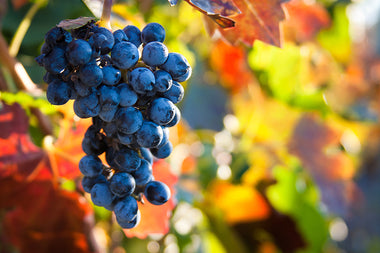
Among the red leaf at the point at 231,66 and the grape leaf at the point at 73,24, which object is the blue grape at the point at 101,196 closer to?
the grape leaf at the point at 73,24

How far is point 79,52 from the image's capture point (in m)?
0.30

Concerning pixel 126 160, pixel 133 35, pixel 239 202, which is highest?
pixel 133 35

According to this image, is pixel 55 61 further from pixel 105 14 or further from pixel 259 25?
pixel 259 25

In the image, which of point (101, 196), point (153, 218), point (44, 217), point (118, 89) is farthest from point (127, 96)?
point (44, 217)

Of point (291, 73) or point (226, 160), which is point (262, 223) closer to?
point (226, 160)

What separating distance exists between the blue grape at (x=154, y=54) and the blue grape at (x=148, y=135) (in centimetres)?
6

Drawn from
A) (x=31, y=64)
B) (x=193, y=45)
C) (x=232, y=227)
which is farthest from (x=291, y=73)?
(x=31, y=64)

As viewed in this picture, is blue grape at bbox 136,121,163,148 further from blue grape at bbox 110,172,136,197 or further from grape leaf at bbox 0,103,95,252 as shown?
grape leaf at bbox 0,103,95,252

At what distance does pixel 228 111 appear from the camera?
3.76 ft

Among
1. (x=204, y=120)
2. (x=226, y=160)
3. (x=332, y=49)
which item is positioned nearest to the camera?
(x=226, y=160)

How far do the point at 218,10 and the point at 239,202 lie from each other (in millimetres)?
734

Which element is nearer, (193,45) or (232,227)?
(232,227)

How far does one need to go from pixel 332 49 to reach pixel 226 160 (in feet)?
2.42

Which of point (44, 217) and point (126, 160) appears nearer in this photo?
point (126, 160)
